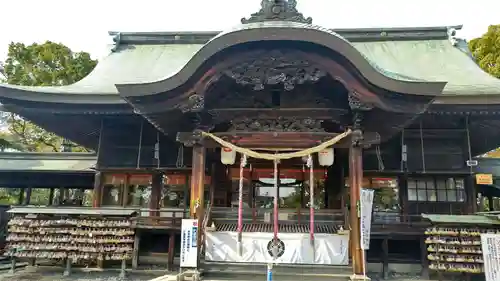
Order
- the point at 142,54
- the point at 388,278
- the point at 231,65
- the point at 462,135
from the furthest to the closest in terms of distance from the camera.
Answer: the point at 142,54 < the point at 462,135 < the point at 388,278 < the point at 231,65

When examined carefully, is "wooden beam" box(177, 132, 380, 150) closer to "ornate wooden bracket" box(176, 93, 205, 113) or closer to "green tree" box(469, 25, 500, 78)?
"ornate wooden bracket" box(176, 93, 205, 113)

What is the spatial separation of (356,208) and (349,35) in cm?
966

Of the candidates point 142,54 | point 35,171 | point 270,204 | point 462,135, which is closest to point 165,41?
point 142,54

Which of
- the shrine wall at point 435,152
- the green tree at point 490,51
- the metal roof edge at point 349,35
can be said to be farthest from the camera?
the green tree at point 490,51

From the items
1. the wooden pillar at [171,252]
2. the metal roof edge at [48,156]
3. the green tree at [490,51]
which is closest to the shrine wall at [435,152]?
the wooden pillar at [171,252]

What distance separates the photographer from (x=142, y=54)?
14.7 metres

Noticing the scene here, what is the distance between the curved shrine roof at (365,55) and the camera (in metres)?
9.59

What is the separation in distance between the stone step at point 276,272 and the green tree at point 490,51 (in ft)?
68.4

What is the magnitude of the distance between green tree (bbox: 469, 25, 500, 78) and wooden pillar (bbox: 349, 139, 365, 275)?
19998 mm

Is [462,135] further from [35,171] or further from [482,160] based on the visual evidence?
[35,171]

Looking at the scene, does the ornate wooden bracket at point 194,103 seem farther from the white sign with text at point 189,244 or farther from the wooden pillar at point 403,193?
the wooden pillar at point 403,193

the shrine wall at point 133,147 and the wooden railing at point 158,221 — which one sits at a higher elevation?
the shrine wall at point 133,147

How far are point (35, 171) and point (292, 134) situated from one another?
35.7 feet

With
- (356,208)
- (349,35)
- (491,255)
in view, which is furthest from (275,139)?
(349,35)
